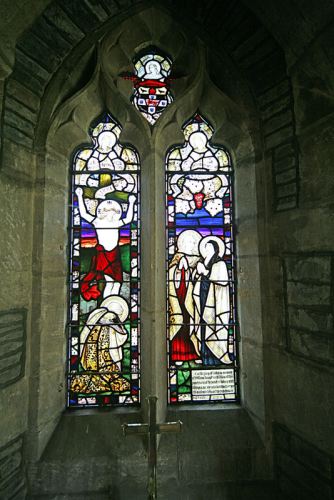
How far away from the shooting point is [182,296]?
2666mm

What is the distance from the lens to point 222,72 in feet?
8.82

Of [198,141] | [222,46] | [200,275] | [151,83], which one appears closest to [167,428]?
[200,275]

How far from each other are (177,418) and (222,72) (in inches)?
123

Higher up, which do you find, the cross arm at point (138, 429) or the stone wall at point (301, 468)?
the cross arm at point (138, 429)

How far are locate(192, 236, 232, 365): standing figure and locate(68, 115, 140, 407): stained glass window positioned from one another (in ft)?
1.88

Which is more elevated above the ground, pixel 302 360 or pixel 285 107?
pixel 285 107

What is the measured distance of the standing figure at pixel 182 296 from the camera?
2.62 metres

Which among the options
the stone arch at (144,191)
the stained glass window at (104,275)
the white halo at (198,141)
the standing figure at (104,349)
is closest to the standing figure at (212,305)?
the stone arch at (144,191)

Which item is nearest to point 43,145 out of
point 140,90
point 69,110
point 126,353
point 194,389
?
point 69,110

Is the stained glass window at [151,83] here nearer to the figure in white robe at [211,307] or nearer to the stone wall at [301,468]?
the figure in white robe at [211,307]

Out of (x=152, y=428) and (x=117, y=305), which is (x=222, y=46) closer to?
(x=117, y=305)

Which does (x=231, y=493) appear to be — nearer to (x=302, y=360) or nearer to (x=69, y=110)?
(x=302, y=360)

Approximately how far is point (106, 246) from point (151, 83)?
170 cm

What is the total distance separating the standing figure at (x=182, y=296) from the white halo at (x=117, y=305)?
0.42m
